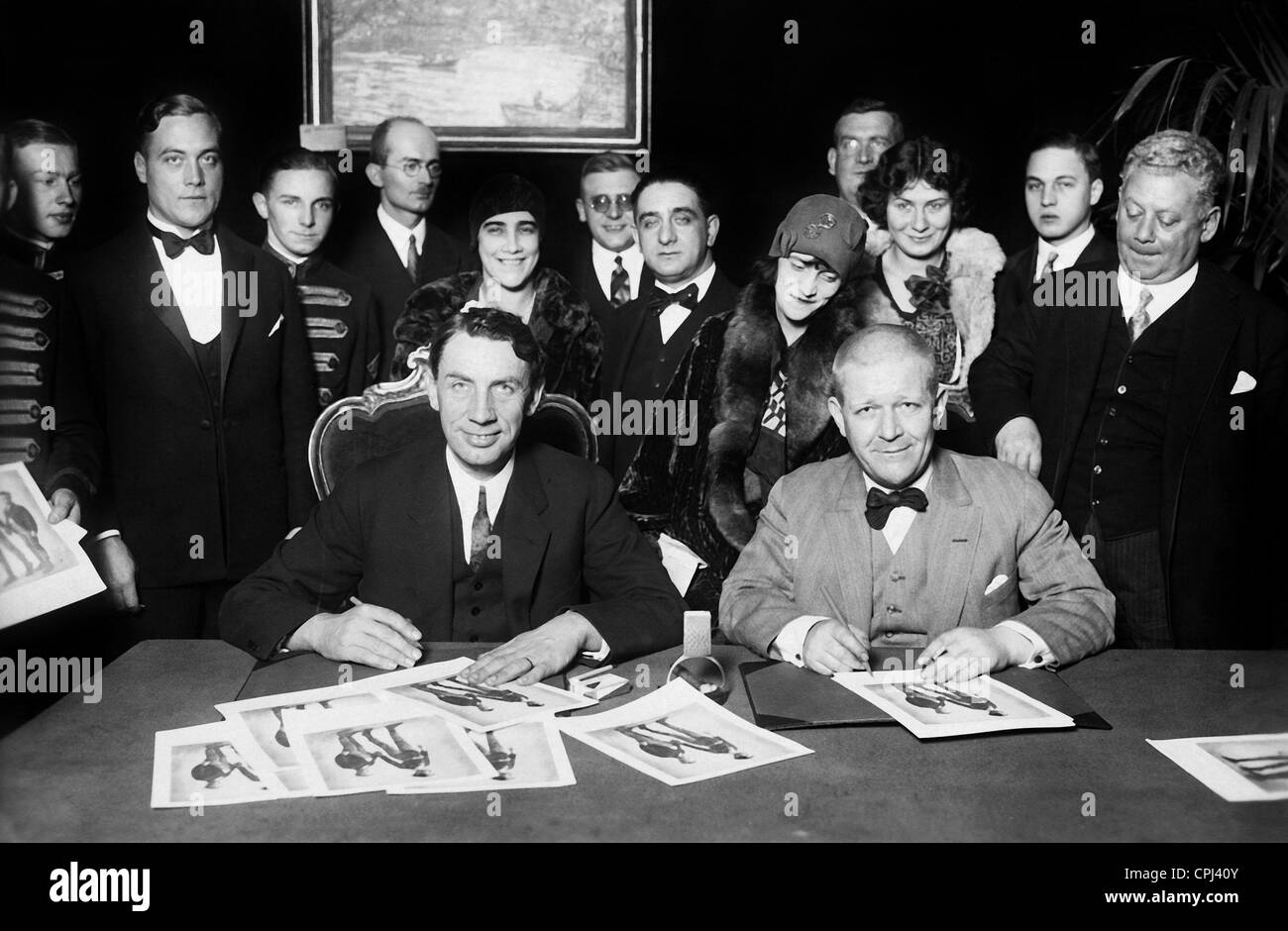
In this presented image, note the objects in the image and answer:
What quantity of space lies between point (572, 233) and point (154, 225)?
1283 millimetres

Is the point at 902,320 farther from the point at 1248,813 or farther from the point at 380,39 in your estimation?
the point at 1248,813

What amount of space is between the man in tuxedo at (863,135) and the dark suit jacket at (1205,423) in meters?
0.69

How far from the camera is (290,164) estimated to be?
12.5ft

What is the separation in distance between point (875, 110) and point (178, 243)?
221 cm

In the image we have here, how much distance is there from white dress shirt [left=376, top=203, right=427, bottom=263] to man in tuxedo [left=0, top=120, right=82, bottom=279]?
2.93ft

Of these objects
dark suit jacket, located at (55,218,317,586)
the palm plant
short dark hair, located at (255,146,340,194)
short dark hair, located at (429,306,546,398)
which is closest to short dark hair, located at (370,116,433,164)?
short dark hair, located at (255,146,340,194)

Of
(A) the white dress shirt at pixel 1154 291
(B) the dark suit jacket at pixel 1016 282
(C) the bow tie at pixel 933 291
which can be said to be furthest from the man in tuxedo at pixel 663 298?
(A) the white dress shirt at pixel 1154 291

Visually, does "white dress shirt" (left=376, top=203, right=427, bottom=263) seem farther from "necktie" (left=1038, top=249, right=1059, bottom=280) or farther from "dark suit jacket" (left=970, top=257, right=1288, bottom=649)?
"necktie" (left=1038, top=249, right=1059, bottom=280)

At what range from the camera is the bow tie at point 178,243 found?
3.73 metres

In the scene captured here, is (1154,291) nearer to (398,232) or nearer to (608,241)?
(608,241)

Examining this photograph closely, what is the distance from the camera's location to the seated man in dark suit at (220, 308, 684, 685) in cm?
320

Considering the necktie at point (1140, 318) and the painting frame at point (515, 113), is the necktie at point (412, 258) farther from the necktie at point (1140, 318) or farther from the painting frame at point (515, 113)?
the necktie at point (1140, 318)

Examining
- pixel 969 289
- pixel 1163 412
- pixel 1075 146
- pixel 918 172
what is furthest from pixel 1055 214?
pixel 1163 412

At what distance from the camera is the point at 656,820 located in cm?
198
